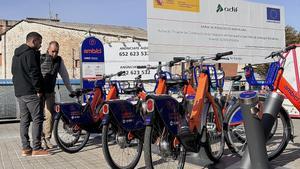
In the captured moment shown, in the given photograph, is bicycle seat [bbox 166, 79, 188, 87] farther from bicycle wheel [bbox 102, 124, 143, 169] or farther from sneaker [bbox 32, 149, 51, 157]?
sneaker [bbox 32, 149, 51, 157]

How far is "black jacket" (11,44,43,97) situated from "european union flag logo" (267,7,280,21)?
6155 millimetres

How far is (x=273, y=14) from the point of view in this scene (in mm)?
10648

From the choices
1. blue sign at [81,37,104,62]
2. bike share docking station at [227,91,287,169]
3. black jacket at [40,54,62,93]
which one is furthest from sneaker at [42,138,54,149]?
bike share docking station at [227,91,287,169]

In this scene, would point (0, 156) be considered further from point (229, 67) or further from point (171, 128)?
point (229, 67)

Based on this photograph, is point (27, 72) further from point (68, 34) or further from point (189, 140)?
point (68, 34)

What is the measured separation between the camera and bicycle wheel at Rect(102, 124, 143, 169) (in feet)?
17.5

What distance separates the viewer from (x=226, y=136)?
19.6 ft

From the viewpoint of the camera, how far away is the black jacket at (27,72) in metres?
6.88

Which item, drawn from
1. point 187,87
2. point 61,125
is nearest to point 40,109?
point 61,125

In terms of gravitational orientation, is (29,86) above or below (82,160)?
above

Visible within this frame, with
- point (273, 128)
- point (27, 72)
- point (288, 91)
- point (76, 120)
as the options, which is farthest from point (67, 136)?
point (288, 91)

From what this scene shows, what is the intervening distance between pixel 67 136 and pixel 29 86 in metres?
1.25

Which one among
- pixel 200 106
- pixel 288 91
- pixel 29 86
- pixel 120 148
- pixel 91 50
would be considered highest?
pixel 91 50

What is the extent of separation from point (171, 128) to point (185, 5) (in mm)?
4732
